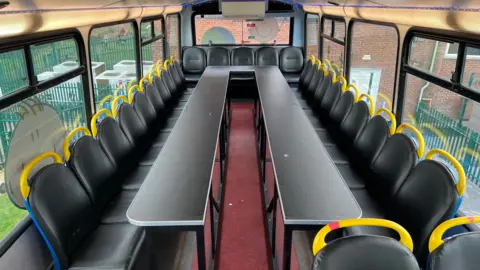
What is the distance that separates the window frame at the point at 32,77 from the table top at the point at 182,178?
60 cm

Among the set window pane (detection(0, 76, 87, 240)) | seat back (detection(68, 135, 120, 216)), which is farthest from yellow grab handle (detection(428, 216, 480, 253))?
window pane (detection(0, 76, 87, 240))

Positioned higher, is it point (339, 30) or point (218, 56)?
point (339, 30)

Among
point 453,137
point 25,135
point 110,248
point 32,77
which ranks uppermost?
point 32,77

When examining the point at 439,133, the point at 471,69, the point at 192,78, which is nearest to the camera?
the point at 471,69

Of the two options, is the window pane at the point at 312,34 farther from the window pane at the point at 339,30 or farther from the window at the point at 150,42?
the window at the point at 150,42

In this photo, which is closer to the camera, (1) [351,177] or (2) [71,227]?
(2) [71,227]

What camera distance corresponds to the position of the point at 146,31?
529 cm

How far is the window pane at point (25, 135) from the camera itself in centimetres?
208

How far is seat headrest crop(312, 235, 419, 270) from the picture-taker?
126 cm

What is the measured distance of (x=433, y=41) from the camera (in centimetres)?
288

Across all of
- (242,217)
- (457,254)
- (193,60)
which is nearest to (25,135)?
(242,217)

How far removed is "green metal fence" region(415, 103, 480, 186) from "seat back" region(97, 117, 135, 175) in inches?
105

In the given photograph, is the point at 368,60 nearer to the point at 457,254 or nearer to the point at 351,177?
the point at 351,177

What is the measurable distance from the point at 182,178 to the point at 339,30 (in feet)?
13.0
